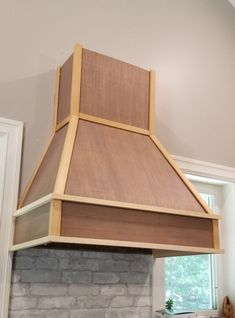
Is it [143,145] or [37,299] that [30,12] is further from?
[37,299]

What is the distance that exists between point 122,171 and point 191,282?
1.37 metres

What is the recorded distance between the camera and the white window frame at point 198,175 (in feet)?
8.57

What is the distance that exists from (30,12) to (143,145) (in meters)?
1.05

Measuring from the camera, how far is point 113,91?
7.68 feet

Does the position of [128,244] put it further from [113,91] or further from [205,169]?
[205,169]

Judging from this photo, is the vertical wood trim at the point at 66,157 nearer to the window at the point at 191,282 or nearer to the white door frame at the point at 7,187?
the white door frame at the point at 7,187

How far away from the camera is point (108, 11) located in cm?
286

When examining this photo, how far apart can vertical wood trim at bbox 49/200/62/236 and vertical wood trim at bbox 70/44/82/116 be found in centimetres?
65

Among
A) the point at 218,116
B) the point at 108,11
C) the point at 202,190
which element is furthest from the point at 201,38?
the point at 202,190

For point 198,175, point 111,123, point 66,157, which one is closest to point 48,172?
point 66,157

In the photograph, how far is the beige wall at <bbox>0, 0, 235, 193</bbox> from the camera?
7.91ft

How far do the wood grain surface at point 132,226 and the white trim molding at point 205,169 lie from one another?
31.7 inches

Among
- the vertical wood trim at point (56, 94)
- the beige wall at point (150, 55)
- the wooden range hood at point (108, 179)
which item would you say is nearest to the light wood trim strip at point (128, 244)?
the wooden range hood at point (108, 179)

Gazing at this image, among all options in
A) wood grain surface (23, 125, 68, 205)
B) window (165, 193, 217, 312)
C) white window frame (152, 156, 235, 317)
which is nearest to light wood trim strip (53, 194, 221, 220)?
wood grain surface (23, 125, 68, 205)
